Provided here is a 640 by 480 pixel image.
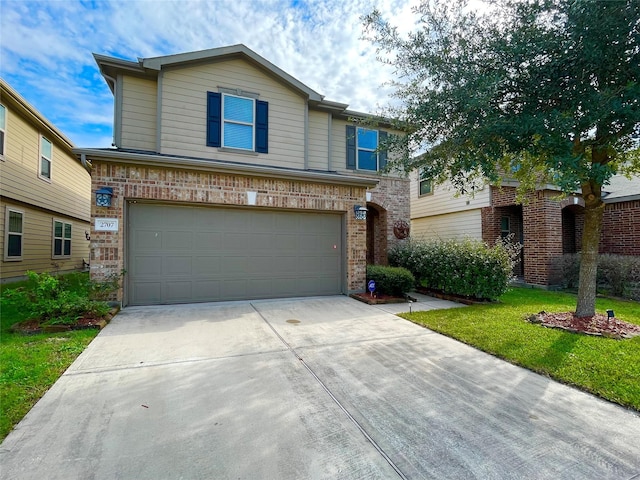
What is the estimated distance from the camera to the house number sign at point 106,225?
6465 mm

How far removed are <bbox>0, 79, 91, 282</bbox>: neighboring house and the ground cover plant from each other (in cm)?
355

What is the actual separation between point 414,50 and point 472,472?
594 centimetres

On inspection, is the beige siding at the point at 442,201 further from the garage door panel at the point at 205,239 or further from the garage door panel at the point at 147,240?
the garage door panel at the point at 147,240

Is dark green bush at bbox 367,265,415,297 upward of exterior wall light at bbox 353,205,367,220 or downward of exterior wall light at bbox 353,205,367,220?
downward

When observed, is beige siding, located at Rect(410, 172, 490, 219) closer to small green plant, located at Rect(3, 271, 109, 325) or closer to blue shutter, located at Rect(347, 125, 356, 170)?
blue shutter, located at Rect(347, 125, 356, 170)

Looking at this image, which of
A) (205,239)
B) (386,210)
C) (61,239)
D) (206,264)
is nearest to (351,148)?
(386,210)

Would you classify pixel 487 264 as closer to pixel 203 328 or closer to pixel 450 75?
pixel 450 75

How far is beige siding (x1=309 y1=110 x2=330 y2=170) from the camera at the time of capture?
10195 millimetres

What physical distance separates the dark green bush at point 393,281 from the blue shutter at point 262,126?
15.6 feet

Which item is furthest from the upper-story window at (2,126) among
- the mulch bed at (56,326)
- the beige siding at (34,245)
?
the mulch bed at (56,326)

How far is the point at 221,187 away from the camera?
7406 millimetres

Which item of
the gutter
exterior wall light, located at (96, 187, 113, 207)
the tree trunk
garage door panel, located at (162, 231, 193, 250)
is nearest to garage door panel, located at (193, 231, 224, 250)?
garage door panel, located at (162, 231, 193, 250)

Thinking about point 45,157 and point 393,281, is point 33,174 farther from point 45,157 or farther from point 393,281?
point 393,281

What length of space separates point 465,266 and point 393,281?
181cm
